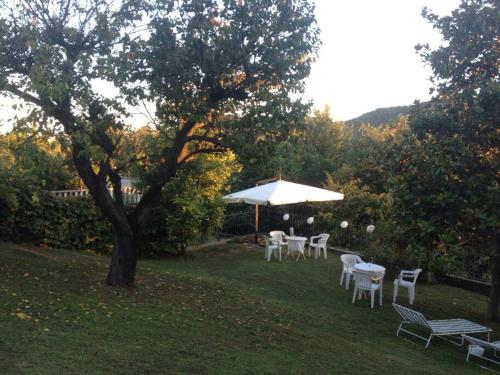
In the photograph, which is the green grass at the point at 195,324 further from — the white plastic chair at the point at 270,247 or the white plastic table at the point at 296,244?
the white plastic table at the point at 296,244

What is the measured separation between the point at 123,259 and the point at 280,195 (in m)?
7.53

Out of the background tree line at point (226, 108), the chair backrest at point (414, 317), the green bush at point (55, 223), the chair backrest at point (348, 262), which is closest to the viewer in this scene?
the background tree line at point (226, 108)

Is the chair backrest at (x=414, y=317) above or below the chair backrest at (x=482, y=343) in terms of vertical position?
above

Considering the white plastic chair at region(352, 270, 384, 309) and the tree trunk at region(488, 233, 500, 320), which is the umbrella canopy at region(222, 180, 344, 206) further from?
the tree trunk at region(488, 233, 500, 320)

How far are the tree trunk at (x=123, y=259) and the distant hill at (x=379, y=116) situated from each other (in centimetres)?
3762

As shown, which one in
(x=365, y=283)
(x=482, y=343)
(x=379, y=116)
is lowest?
(x=482, y=343)

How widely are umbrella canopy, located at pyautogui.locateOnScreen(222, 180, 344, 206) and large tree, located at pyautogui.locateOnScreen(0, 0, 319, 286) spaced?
22.6 ft

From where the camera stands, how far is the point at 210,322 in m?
7.59

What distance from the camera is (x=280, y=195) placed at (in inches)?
622

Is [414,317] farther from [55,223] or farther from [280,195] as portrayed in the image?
[55,223]

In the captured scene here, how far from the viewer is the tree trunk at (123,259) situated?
895cm

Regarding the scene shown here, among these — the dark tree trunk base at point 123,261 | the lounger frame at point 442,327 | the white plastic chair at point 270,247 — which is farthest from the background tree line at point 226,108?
the white plastic chair at point 270,247

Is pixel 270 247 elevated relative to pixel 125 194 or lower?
lower

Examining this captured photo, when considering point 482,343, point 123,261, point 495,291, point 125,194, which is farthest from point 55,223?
point 495,291
